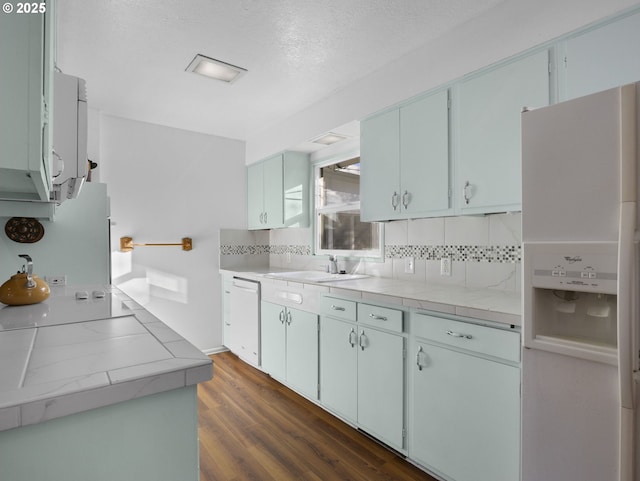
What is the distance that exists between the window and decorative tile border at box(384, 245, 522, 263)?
9.4 inches

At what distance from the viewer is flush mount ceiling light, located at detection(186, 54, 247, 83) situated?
249 centimetres

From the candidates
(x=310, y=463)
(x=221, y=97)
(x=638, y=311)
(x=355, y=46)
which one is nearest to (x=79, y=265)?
(x=221, y=97)

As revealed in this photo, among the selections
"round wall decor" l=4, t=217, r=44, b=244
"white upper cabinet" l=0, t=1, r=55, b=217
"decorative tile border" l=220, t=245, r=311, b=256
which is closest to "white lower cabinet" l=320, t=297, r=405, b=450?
"decorative tile border" l=220, t=245, r=311, b=256

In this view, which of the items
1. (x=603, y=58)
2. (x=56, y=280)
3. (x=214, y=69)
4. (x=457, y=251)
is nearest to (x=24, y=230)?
(x=56, y=280)

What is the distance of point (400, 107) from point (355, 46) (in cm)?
48

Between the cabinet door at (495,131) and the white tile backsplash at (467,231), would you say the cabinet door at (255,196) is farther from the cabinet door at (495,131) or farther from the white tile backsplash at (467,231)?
the cabinet door at (495,131)

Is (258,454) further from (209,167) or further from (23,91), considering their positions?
(209,167)

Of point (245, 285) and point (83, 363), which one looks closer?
point (83, 363)

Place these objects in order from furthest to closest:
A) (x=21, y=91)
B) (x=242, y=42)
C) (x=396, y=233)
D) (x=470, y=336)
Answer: (x=396, y=233), (x=242, y=42), (x=470, y=336), (x=21, y=91)

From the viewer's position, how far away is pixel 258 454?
2121 mm

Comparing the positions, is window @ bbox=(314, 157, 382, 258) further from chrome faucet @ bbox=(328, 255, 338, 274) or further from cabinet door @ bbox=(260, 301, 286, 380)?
cabinet door @ bbox=(260, 301, 286, 380)

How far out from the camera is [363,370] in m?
2.22

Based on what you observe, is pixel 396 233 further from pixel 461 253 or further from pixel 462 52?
pixel 462 52

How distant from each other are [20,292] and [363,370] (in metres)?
1.83
